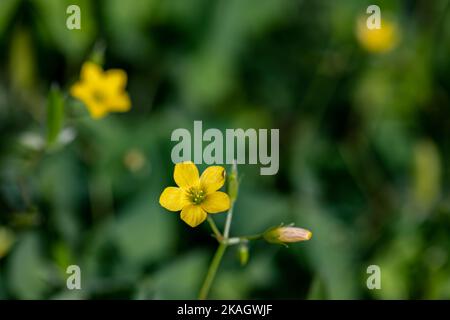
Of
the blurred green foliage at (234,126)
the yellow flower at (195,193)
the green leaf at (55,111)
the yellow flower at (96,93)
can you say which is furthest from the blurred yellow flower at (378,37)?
the yellow flower at (195,193)

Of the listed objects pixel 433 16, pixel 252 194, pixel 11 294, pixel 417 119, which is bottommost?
pixel 11 294

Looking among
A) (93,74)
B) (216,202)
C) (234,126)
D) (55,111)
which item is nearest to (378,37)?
(234,126)

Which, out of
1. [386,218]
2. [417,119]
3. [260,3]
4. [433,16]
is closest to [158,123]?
[260,3]

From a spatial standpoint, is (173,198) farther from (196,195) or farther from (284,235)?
(284,235)

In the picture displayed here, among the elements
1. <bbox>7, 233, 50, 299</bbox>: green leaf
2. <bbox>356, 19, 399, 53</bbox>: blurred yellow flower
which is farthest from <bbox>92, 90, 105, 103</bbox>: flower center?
<bbox>356, 19, 399, 53</bbox>: blurred yellow flower

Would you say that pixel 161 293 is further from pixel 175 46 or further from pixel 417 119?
pixel 417 119

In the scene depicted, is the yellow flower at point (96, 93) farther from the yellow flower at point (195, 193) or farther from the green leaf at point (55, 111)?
the yellow flower at point (195, 193)

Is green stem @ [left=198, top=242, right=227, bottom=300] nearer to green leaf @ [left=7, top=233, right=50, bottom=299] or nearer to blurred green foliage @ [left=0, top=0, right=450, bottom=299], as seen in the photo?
blurred green foliage @ [left=0, top=0, right=450, bottom=299]
